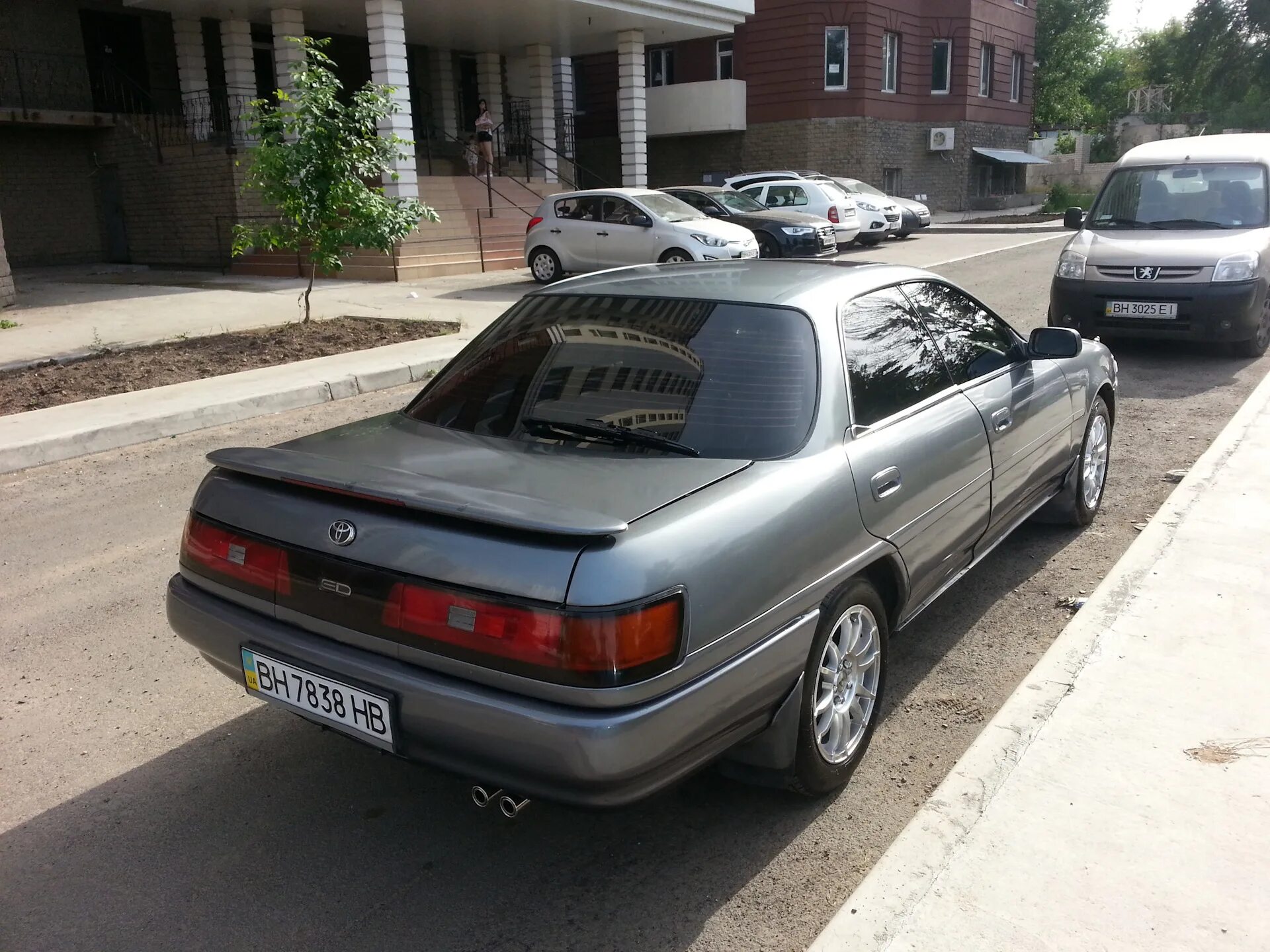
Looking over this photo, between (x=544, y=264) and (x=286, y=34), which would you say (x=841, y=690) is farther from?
(x=286, y=34)

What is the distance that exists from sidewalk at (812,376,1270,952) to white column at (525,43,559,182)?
2339cm

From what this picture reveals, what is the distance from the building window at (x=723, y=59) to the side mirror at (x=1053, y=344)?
101 feet

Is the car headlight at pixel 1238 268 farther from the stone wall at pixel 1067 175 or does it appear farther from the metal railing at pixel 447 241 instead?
the stone wall at pixel 1067 175

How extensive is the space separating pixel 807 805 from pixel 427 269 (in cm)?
1649

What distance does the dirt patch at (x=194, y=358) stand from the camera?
30.7 ft

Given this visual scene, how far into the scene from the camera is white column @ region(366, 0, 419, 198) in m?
19.2

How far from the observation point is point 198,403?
8.64m

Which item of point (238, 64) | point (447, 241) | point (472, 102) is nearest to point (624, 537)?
point (447, 241)

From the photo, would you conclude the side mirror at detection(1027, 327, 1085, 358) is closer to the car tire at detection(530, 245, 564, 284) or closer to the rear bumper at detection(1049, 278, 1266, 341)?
the rear bumper at detection(1049, 278, 1266, 341)

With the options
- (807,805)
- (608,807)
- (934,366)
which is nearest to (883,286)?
(934,366)

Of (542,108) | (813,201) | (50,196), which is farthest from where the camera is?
(542,108)

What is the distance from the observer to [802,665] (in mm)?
2881

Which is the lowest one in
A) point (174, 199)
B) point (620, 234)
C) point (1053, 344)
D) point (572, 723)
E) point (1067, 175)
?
point (572, 723)

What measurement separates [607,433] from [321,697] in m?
1.10
